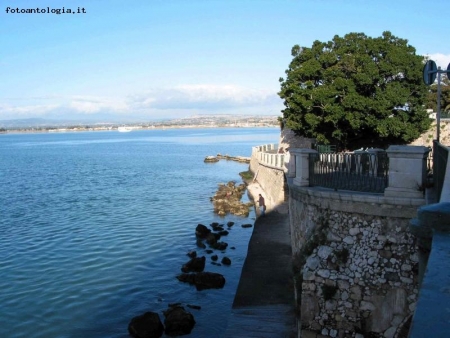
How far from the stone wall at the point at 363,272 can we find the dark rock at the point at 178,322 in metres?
5.32

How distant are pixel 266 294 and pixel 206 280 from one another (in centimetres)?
422

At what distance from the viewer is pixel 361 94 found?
23.9 metres

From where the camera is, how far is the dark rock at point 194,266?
18.7 meters

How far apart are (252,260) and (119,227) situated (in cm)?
1322

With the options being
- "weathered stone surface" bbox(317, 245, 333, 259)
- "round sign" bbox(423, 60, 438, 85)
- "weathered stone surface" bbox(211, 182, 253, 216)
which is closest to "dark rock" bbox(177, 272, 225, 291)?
"weathered stone surface" bbox(317, 245, 333, 259)

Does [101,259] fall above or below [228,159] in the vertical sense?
above

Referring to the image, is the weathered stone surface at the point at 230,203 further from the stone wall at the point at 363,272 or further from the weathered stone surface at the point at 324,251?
the stone wall at the point at 363,272

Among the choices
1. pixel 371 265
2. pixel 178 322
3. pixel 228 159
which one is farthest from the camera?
pixel 228 159

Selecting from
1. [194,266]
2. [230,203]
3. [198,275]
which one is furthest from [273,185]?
[198,275]

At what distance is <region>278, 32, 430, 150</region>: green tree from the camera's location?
75.3 ft

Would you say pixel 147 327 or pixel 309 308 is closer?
pixel 309 308

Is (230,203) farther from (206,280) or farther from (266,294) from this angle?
(266,294)

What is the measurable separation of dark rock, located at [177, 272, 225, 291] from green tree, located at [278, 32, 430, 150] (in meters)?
10.9

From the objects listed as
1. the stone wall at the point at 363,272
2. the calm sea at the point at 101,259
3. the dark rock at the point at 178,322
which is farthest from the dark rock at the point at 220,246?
the stone wall at the point at 363,272
